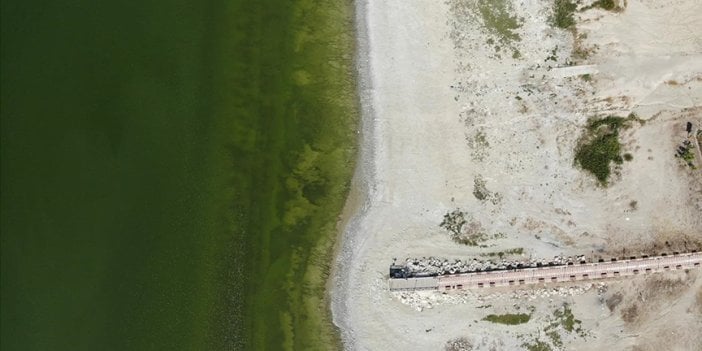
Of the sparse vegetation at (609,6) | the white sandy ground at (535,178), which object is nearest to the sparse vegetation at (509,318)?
the white sandy ground at (535,178)

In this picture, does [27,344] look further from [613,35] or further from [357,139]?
[613,35]

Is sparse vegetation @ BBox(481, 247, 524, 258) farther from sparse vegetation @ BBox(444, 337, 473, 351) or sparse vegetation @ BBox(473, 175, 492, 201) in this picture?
sparse vegetation @ BBox(444, 337, 473, 351)

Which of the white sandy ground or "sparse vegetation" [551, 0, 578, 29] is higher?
"sparse vegetation" [551, 0, 578, 29]

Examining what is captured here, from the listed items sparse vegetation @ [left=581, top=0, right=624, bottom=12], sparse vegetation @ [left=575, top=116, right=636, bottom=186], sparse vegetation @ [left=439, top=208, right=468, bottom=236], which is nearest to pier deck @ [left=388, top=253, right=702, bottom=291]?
sparse vegetation @ [left=439, top=208, right=468, bottom=236]

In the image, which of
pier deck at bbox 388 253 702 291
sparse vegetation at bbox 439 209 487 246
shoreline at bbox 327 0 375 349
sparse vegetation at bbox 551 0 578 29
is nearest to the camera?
pier deck at bbox 388 253 702 291

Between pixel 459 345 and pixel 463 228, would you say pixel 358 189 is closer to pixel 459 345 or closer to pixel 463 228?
pixel 463 228

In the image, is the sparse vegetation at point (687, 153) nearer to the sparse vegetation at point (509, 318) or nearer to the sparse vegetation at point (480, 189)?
the sparse vegetation at point (480, 189)

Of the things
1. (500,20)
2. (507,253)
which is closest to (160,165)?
(507,253)
